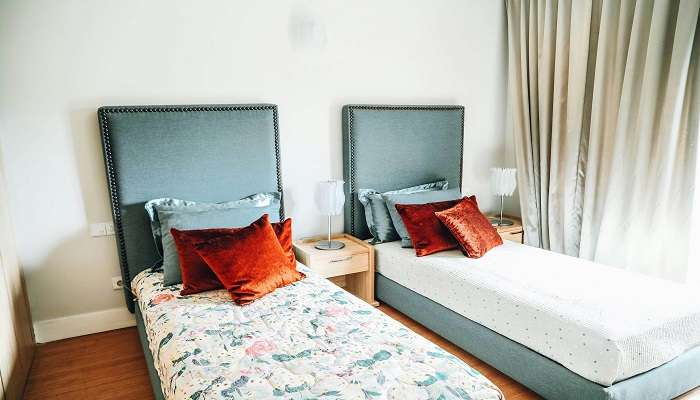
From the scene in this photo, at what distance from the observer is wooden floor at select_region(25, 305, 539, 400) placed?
7.21 ft

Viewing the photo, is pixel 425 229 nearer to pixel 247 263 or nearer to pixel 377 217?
pixel 377 217

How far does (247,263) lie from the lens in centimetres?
224

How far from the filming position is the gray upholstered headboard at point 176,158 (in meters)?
2.58

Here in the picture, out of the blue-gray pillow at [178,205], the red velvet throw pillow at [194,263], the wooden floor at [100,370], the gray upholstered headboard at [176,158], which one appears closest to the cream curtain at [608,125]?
the wooden floor at [100,370]

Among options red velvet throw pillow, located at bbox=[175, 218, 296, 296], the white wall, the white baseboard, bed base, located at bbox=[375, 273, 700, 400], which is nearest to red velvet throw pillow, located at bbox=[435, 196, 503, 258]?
bed base, located at bbox=[375, 273, 700, 400]

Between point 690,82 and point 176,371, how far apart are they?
329 centimetres

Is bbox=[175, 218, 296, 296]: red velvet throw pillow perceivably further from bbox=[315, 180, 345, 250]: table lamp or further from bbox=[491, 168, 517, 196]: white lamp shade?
bbox=[491, 168, 517, 196]: white lamp shade

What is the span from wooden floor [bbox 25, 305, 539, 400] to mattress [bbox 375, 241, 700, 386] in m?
0.26

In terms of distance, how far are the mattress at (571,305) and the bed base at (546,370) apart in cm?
3

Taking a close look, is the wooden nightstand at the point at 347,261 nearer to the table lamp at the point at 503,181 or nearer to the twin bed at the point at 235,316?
the twin bed at the point at 235,316

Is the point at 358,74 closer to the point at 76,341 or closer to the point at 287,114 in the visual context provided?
the point at 287,114

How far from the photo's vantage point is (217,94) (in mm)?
2875

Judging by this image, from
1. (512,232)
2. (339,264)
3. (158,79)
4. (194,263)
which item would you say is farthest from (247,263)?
(512,232)

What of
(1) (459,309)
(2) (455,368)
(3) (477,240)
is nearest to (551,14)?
(3) (477,240)
